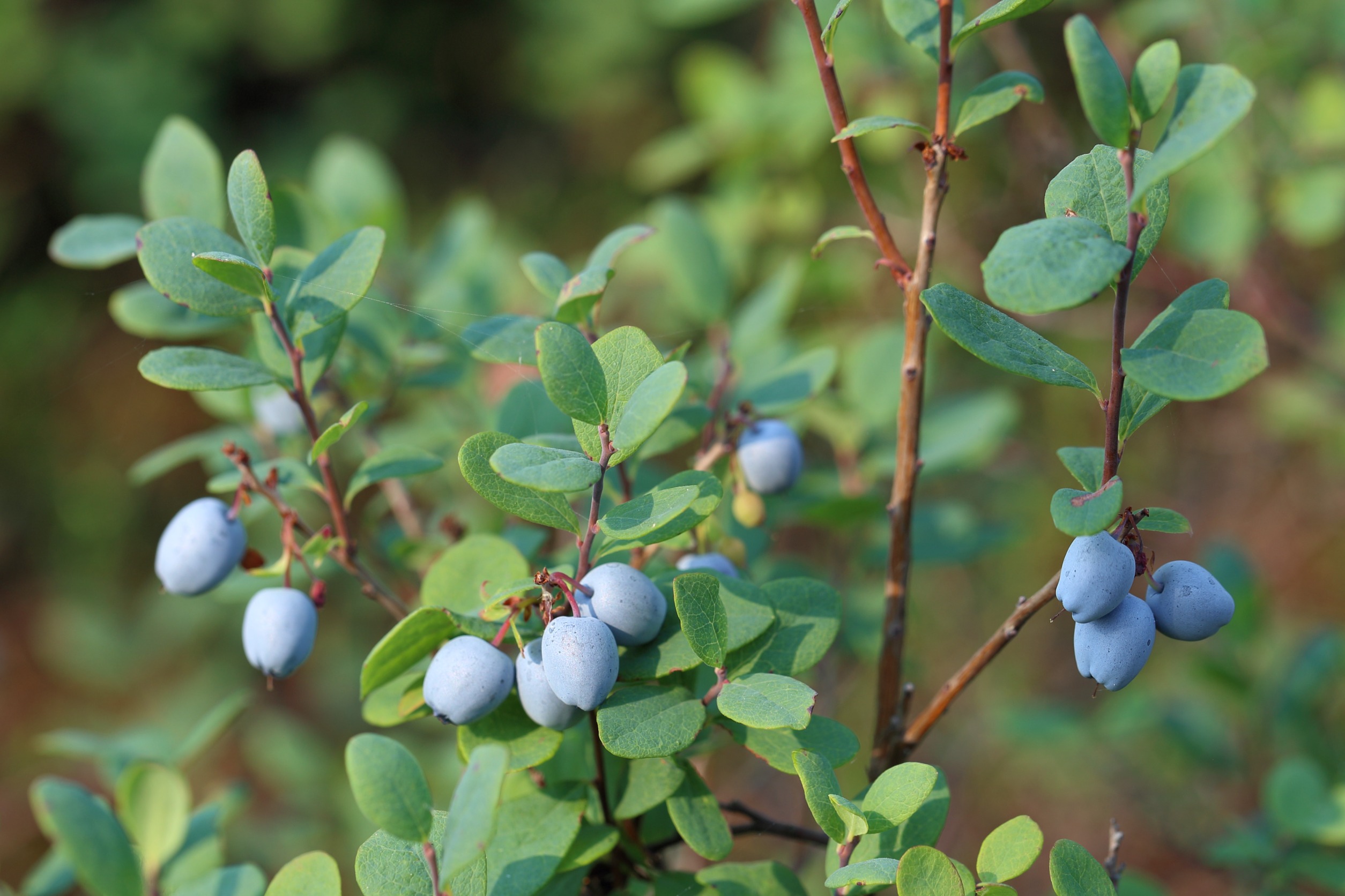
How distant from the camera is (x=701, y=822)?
2.04 ft

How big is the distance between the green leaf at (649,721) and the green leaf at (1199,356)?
12.0 inches

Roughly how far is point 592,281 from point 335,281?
0.56 ft

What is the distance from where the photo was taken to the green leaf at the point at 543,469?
50 centimetres

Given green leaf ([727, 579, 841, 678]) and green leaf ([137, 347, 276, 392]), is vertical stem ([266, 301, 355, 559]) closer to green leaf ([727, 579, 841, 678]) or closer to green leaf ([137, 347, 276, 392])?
green leaf ([137, 347, 276, 392])

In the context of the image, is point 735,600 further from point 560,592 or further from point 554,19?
point 554,19

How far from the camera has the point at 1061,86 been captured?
8.64 ft

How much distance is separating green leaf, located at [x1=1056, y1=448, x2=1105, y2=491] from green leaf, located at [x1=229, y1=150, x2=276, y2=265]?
51 cm

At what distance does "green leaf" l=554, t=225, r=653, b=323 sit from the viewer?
65 centimetres

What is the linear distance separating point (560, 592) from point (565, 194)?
2695mm

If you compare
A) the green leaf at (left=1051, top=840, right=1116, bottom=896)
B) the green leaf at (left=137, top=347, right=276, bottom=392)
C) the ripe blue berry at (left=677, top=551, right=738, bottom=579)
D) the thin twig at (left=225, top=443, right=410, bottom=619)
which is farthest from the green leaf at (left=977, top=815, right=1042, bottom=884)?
the green leaf at (left=137, top=347, right=276, bottom=392)

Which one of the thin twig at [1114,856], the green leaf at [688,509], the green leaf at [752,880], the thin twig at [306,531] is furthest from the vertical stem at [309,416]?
the thin twig at [1114,856]

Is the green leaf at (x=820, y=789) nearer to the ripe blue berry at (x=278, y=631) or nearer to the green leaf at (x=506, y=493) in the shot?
the green leaf at (x=506, y=493)

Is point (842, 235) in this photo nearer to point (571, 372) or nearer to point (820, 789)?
point (571, 372)

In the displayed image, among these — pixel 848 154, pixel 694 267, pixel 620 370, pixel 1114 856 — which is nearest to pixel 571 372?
pixel 620 370
